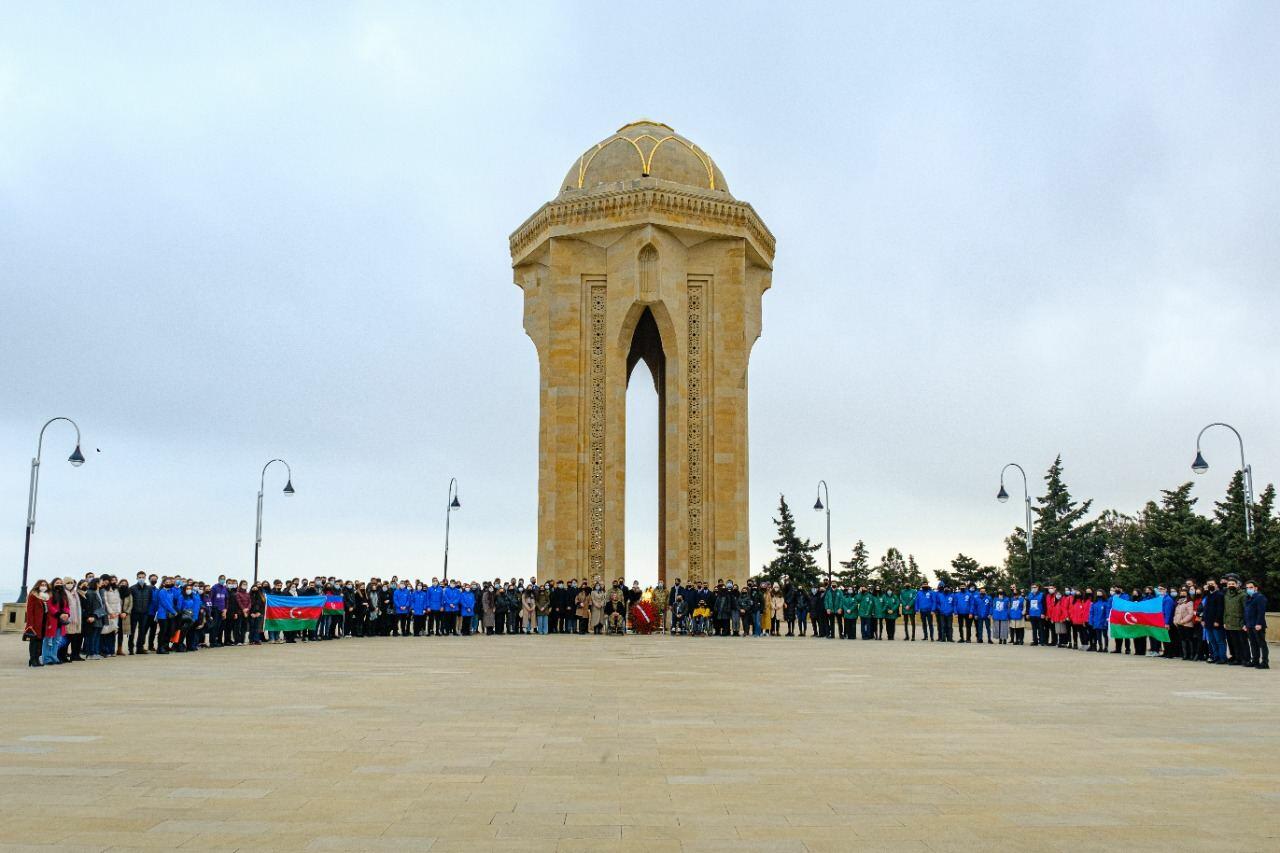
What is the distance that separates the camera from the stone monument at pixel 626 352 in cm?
3441

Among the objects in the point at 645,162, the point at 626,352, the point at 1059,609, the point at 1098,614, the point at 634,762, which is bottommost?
the point at 634,762

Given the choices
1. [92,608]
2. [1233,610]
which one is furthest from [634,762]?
[1233,610]

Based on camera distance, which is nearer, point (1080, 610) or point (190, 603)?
point (190, 603)

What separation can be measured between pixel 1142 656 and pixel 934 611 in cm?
583

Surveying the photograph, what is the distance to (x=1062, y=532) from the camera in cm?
6366

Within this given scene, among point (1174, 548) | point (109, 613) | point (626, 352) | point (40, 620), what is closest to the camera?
point (40, 620)

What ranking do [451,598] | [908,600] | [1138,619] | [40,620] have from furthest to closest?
[451,598]
[908,600]
[1138,619]
[40,620]

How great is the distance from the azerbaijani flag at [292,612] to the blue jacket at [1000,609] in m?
16.1

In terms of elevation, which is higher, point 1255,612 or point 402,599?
point 402,599

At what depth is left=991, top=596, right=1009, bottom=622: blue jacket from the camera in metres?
26.4

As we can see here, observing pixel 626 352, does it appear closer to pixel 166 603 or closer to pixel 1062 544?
pixel 166 603

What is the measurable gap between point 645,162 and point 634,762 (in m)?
30.8

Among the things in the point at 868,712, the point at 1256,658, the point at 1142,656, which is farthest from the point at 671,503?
the point at 868,712

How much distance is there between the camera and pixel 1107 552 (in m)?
74.0
